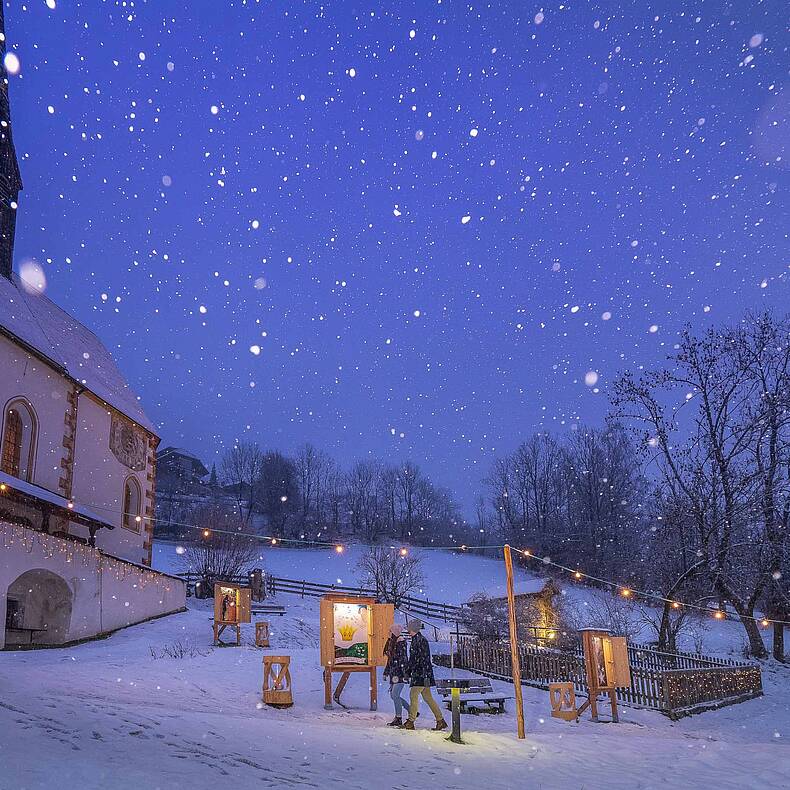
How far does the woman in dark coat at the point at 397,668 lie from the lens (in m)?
10.3

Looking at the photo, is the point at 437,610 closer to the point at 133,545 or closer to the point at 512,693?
the point at 133,545

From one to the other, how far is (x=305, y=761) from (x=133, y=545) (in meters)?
25.3

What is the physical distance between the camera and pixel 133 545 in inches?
1180

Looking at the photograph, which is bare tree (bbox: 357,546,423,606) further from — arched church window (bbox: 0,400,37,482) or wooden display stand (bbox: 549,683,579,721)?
wooden display stand (bbox: 549,683,579,721)

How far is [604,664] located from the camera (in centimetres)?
1434

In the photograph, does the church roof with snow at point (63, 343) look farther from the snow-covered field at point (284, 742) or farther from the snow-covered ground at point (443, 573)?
the snow-covered ground at point (443, 573)

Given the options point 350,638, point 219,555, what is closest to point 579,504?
point 219,555

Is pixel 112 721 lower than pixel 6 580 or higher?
lower

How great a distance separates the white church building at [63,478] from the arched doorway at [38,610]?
31 mm

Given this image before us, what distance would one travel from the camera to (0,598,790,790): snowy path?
20.0ft

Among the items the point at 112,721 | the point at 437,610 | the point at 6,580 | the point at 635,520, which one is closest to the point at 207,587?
the point at 437,610

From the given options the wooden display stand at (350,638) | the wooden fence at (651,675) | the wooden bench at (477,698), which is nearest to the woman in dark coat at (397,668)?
the wooden display stand at (350,638)

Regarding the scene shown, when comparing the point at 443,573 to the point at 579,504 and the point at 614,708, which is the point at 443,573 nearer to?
the point at 579,504

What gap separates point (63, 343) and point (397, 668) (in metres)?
23.3
